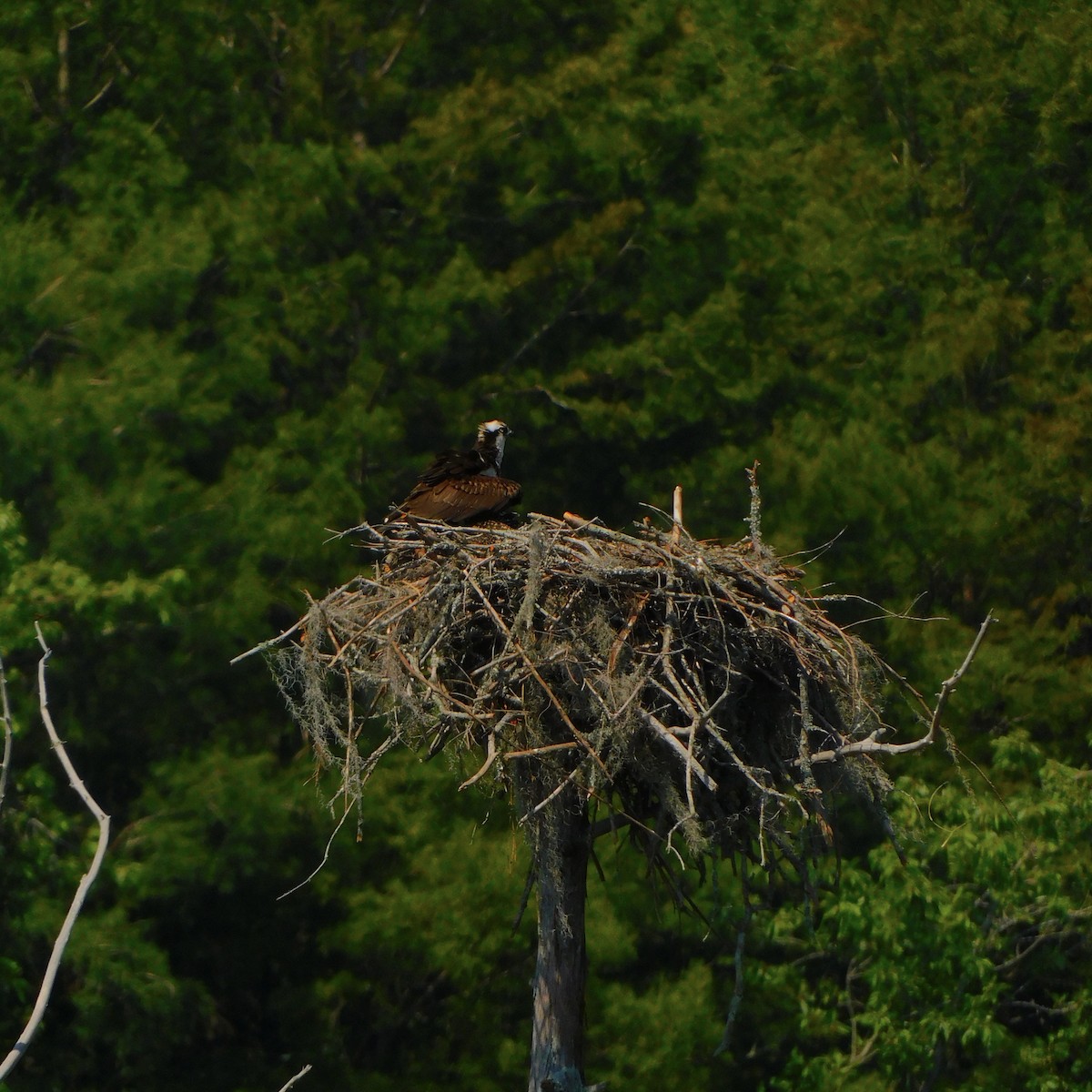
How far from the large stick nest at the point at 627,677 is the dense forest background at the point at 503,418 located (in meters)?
8.47

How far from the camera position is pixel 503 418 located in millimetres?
21391

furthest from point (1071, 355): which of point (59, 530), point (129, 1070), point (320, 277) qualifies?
point (129, 1070)

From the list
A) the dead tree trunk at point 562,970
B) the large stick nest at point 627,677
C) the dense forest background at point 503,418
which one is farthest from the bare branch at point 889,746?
the dense forest background at point 503,418

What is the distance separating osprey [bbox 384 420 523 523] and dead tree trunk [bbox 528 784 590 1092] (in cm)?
163

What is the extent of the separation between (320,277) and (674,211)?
409 centimetres

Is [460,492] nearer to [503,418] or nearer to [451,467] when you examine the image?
[451,467]

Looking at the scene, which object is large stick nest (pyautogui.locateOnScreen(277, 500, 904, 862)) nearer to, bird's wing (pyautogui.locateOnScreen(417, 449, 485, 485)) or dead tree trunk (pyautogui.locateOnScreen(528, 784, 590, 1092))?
dead tree trunk (pyautogui.locateOnScreen(528, 784, 590, 1092))

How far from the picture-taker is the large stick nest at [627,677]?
761cm

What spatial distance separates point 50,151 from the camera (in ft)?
73.5

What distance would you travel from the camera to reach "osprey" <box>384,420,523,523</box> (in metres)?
9.34

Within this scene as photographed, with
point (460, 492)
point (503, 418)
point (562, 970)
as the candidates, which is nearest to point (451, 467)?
point (460, 492)

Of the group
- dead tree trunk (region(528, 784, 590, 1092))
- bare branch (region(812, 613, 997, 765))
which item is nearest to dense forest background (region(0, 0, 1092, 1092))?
dead tree trunk (region(528, 784, 590, 1092))

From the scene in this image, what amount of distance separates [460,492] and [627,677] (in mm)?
2304

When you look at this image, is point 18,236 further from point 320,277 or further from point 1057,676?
point 1057,676
